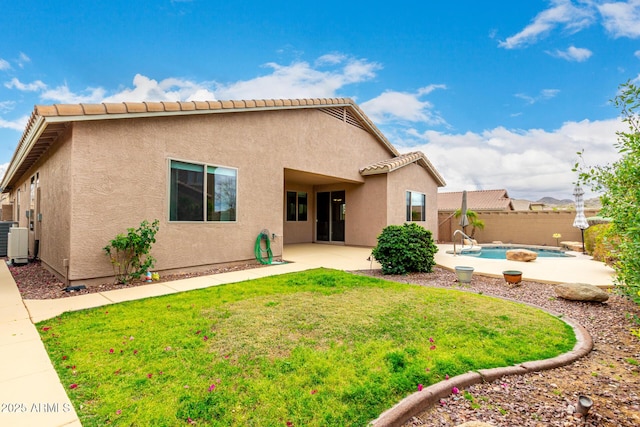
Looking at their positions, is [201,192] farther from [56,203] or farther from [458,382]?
[458,382]

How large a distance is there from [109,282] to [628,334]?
8873 mm

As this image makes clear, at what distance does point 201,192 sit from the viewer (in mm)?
7789

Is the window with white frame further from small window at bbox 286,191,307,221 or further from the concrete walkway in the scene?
Result: small window at bbox 286,191,307,221

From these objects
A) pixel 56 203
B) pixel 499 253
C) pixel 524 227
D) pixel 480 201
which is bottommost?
pixel 499 253

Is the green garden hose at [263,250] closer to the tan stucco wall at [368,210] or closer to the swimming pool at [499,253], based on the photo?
the tan stucco wall at [368,210]

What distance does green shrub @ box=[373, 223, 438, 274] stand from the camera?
7.85 metres

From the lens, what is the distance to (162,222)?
23.1 ft

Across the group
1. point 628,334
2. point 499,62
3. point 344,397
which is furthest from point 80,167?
point 499,62

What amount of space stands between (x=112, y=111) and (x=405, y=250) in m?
7.20

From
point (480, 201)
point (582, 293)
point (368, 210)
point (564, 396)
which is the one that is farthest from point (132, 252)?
point (480, 201)

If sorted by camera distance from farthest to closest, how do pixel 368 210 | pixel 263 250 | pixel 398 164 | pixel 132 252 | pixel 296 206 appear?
pixel 296 206, pixel 368 210, pixel 398 164, pixel 263 250, pixel 132 252

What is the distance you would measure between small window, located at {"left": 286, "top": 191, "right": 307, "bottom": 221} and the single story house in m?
2.86

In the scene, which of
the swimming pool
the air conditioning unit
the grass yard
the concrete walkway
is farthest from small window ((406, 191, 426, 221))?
the air conditioning unit

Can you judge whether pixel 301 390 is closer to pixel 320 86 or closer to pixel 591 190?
→ pixel 591 190
